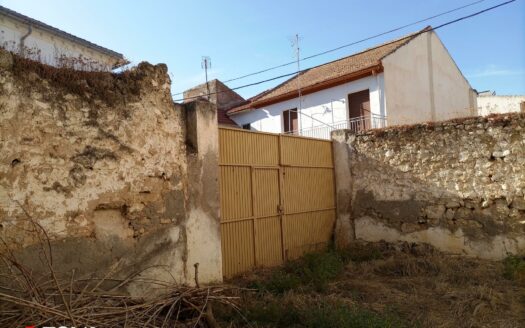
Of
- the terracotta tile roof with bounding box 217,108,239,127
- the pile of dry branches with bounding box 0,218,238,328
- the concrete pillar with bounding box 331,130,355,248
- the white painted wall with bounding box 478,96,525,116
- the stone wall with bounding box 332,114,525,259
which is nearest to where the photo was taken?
the pile of dry branches with bounding box 0,218,238,328

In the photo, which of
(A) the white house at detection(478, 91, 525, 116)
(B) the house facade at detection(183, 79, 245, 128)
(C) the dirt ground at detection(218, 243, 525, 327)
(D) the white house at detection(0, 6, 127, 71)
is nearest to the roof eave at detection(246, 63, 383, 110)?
(B) the house facade at detection(183, 79, 245, 128)

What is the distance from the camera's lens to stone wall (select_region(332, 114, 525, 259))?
716cm

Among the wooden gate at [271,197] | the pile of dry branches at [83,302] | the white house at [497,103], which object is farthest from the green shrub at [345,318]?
the white house at [497,103]

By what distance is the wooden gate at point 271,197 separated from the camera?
6.17 metres

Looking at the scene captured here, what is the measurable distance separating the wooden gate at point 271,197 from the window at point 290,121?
31.8 ft

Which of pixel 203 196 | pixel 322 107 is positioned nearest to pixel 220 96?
pixel 322 107

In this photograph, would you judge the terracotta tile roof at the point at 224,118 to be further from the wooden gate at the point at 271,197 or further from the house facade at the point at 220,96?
the wooden gate at the point at 271,197

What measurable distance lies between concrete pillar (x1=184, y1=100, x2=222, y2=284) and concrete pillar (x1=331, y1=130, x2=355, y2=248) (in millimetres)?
3944

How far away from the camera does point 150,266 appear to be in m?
4.47

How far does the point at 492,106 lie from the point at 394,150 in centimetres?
1910

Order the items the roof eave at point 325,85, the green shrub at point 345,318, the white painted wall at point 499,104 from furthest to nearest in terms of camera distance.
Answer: the white painted wall at point 499,104 → the roof eave at point 325,85 → the green shrub at point 345,318

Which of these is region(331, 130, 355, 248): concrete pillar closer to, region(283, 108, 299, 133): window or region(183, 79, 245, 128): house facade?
region(283, 108, 299, 133): window

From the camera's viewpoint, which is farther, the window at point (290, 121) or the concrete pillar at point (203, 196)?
the window at point (290, 121)

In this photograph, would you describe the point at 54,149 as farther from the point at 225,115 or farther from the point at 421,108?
the point at 225,115
